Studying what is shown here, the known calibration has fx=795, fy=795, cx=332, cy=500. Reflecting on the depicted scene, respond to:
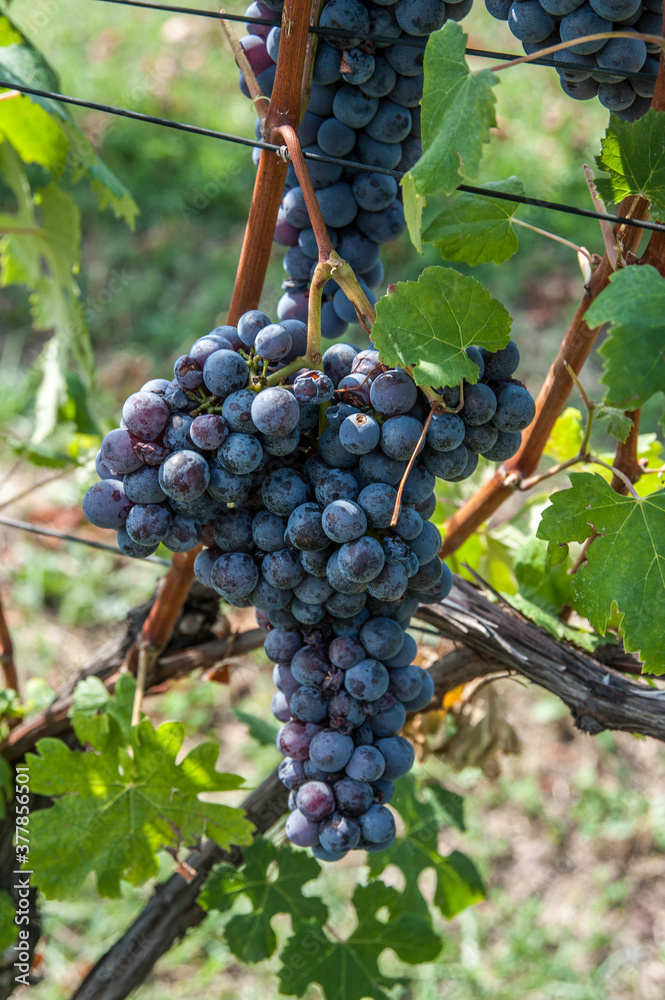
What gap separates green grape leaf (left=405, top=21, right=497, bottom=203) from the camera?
2.29 feet

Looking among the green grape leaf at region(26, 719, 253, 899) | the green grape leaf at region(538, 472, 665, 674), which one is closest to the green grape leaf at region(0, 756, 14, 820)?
the green grape leaf at region(26, 719, 253, 899)

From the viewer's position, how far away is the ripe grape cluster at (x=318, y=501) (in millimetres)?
748

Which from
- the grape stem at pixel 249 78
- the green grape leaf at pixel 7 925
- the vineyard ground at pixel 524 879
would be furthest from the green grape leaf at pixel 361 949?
the grape stem at pixel 249 78

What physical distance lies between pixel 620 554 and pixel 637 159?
1.31 ft

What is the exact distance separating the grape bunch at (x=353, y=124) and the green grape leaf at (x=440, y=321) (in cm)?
23

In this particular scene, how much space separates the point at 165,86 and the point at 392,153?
3.74m

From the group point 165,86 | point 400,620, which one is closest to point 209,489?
point 400,620

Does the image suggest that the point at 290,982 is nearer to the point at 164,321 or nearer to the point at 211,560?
the point at 211,560

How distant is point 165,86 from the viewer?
4145mm

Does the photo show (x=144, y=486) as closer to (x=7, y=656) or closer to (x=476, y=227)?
(x=476, y=227)

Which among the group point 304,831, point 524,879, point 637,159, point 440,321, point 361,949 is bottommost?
point 524,879

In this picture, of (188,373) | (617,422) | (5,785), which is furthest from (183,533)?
(5,785)

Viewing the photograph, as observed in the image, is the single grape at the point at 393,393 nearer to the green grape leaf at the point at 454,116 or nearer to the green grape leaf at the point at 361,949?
the green grape leaf at the point at 454,116

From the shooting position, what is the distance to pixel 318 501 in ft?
2.57
